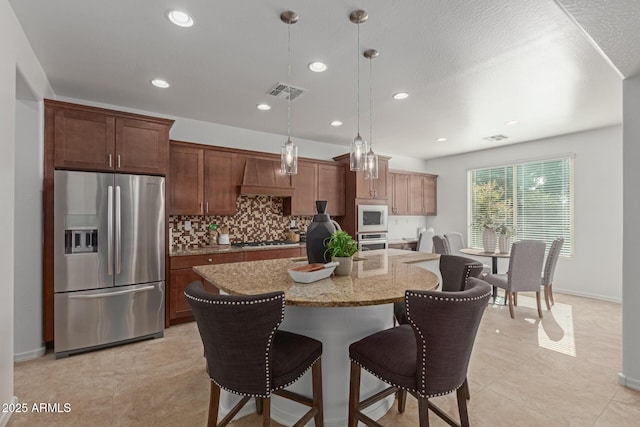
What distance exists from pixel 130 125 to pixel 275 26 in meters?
2.03

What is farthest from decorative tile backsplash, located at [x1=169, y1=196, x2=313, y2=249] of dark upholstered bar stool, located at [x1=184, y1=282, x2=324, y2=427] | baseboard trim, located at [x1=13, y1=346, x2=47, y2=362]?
dark upholstered bar stool, located at [x1=184, y1=282, x2=324, y2=427]

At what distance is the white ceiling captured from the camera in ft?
6.47

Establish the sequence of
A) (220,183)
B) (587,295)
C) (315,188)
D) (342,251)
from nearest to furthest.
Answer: (342,251)
(220,183)
(587,295)
(315,188)

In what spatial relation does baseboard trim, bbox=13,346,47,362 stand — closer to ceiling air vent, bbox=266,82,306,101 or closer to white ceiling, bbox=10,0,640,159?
white ceiling, bbox=10,0,640,159

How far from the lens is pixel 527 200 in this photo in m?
5.59

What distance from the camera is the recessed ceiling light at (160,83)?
3.07m

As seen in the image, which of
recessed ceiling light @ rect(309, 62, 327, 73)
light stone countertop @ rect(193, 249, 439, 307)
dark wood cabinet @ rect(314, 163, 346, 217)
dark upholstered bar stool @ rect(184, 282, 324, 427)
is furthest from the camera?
dark wood cabinet @ rect(314, 163, 346, 217)

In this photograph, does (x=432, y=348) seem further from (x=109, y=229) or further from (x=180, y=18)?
(x=109, y=229)

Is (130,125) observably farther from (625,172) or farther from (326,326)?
(625,172)

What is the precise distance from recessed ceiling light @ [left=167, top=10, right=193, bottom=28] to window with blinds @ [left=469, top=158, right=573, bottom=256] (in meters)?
4.69

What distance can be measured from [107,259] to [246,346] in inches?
98.2

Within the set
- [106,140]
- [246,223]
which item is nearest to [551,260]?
[246,223]

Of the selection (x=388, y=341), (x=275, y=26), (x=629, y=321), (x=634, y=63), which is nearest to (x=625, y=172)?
(x=634, y=63)

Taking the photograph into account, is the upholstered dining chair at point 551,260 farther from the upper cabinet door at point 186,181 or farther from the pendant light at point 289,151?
the upper cabinet door at point 186,181
